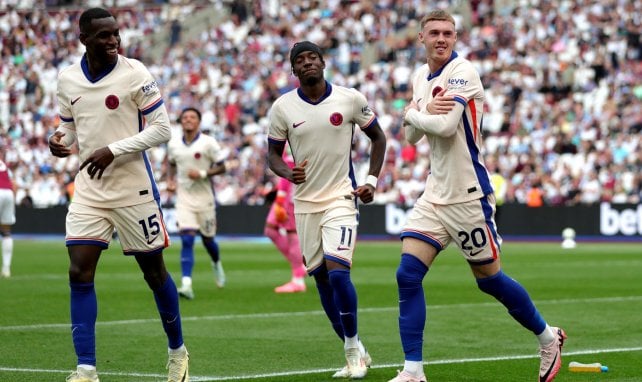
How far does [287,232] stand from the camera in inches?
739

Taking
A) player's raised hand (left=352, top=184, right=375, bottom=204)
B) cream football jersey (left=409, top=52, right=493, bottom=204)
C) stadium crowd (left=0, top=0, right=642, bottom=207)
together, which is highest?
cream football jersey (left=409, top=52, right=493, bottom=204)

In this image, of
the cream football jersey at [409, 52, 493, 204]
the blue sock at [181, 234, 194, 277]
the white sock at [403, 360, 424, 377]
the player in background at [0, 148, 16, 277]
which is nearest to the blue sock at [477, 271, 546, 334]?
the cream football jersey at [409, 52, 493, 204]

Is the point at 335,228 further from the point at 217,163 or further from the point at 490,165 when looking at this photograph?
the point at 490,165

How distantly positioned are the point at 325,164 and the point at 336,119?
37cm

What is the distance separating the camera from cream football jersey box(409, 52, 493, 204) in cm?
905

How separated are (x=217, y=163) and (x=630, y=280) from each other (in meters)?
6.45

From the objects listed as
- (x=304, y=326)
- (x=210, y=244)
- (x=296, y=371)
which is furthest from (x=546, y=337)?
(x=210, y=244)

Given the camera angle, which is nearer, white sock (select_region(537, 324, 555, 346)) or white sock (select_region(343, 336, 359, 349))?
white sock (select_region(537, 324, 555, 346))

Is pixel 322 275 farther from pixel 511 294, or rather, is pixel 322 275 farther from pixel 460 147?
pixel 460 147

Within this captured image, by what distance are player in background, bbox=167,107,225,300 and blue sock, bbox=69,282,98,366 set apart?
9.21 meters

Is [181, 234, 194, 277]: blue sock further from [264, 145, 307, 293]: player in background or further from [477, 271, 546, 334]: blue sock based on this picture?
[477, 271, 546, 334]: blue sock

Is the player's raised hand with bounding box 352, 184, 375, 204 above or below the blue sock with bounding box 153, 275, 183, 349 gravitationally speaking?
above

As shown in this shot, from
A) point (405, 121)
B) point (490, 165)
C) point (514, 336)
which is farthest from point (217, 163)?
point (490, 165)

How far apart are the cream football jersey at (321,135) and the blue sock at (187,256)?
746cm
